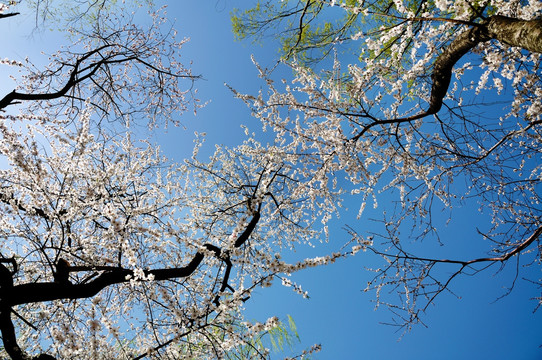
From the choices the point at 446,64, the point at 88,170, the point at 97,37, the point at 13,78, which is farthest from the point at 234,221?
the point at 446,64

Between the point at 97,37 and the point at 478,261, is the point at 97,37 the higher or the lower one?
the higher one

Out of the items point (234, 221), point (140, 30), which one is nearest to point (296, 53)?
point (140, 30)

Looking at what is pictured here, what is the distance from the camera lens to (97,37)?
5270 mm

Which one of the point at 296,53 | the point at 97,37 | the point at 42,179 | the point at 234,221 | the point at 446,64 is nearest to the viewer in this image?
the point at 446,64

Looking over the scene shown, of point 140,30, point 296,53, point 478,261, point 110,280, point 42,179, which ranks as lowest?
point 478,261

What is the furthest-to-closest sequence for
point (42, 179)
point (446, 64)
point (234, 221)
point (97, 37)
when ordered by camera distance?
point (234, 221) → point (97, 37) → point (42, 179) → point (446, 64)

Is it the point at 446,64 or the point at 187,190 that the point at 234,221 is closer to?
the point at 187,190

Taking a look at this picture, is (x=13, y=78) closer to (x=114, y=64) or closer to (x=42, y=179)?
(x=114, y=64)

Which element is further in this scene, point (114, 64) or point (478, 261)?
point (114, 64)

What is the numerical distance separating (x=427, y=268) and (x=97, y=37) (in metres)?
5.78

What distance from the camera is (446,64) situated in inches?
121

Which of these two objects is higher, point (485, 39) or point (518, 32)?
point (485, 39)

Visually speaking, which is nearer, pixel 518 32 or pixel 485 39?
pixel 518 32

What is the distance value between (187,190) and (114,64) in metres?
2.98
